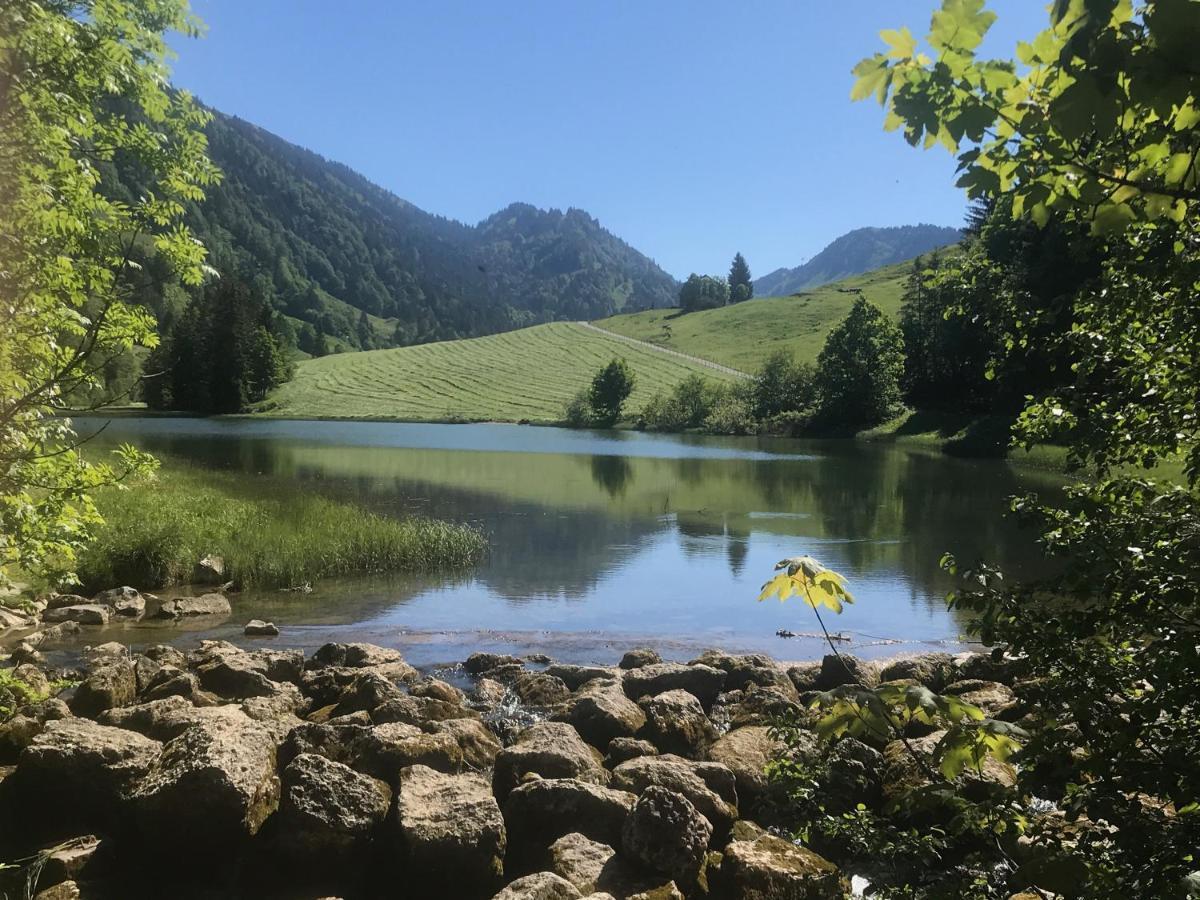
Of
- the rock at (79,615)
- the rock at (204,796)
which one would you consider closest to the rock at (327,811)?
the rock at (204,796)

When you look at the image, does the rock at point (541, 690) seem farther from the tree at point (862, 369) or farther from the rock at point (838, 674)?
the tree at point (862, 369)

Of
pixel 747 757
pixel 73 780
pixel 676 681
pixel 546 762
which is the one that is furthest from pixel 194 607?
pixel 747 757

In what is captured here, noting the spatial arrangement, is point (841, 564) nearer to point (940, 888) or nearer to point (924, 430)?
point (940, 888)

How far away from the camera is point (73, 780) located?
7750 millimetres

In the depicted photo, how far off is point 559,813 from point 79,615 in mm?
14291

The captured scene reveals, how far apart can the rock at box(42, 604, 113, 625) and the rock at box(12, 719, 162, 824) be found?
1069 cm

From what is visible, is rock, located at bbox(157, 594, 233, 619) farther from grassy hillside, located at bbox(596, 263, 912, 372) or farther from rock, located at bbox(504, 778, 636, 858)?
grassy hillside, located at bbox(596, 263, 912, 372)

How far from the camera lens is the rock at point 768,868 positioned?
6.96m

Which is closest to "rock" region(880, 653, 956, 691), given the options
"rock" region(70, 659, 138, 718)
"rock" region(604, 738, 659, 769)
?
"rock" region(604, 738, 659, 769)

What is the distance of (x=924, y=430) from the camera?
82.1m

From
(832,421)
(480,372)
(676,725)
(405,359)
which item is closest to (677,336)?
(480,372)

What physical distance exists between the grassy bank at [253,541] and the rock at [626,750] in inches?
578

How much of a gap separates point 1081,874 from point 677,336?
547ft

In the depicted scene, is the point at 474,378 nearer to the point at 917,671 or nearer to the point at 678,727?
the point at 917,671
